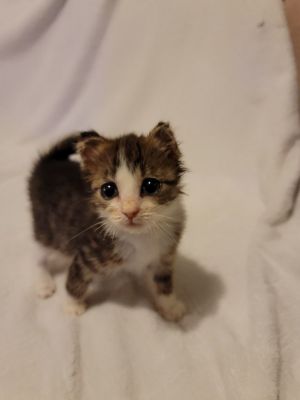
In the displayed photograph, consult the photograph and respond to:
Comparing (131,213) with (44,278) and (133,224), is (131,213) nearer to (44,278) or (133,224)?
(133,224)

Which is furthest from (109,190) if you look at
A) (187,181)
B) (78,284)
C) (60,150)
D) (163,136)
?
(187,181)

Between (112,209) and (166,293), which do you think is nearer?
(112,209)

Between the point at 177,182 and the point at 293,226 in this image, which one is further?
the point at 293,226

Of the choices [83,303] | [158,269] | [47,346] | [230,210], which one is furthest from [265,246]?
[47,346]

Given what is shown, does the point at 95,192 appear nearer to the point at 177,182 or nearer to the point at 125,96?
the point at 177,182

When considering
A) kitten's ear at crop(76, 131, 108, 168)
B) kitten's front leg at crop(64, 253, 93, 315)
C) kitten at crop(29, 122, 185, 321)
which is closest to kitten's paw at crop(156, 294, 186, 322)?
kitten at crop(29, 122, 185, 321)

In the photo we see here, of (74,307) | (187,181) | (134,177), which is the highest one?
(134,177)

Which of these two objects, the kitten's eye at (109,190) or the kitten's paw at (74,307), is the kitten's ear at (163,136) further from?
the kitten's paw at (74,307)
